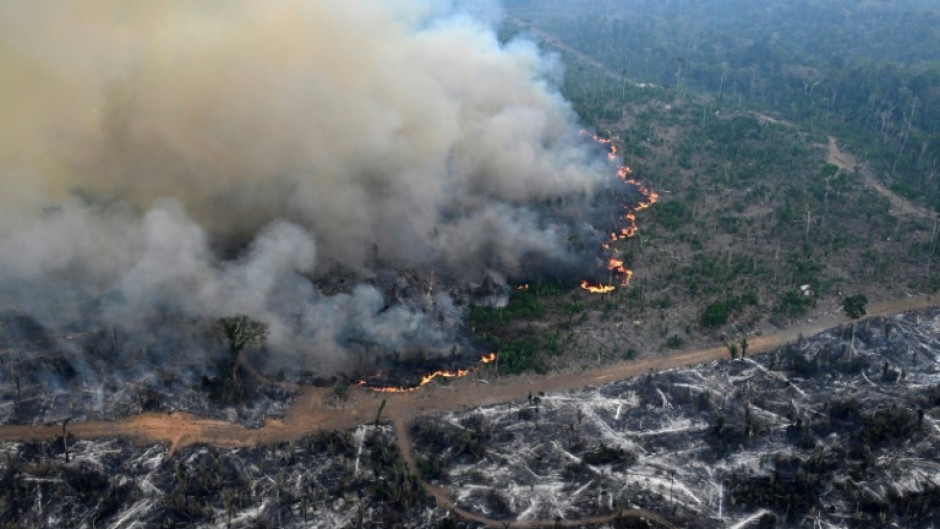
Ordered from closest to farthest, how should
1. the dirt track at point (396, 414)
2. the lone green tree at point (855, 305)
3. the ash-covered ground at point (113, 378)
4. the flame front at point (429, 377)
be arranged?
the dirt track at point (396, 414) < the ash-covered ground at point (113, 378) < the flame front at point (429, 377) < the lone green tree at point (855, 305)

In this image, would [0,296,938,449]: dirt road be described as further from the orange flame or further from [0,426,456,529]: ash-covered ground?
the orange flame

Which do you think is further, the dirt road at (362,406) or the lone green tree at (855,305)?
the lone green tree at (855,305)

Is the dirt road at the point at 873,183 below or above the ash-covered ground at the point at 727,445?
above

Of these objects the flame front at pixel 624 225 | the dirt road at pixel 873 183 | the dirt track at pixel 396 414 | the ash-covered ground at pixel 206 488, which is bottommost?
the ash-covered ground at pixel 206 488

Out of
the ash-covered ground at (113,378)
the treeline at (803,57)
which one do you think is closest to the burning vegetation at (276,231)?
the ash-covered ground at (113,378)

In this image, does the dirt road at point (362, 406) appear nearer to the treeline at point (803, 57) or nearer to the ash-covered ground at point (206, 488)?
the ash-covered ground at point (206, 488)

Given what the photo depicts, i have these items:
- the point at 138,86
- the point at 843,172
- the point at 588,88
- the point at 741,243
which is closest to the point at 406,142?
the point at 138,86

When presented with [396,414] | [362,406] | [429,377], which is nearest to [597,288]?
[429,377]

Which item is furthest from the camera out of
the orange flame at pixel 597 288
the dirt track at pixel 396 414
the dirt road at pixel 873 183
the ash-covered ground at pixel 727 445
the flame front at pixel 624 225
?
the dirt road at pixel 873 183

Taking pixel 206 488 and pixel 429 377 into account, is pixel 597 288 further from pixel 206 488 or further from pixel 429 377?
pixel 206 488
